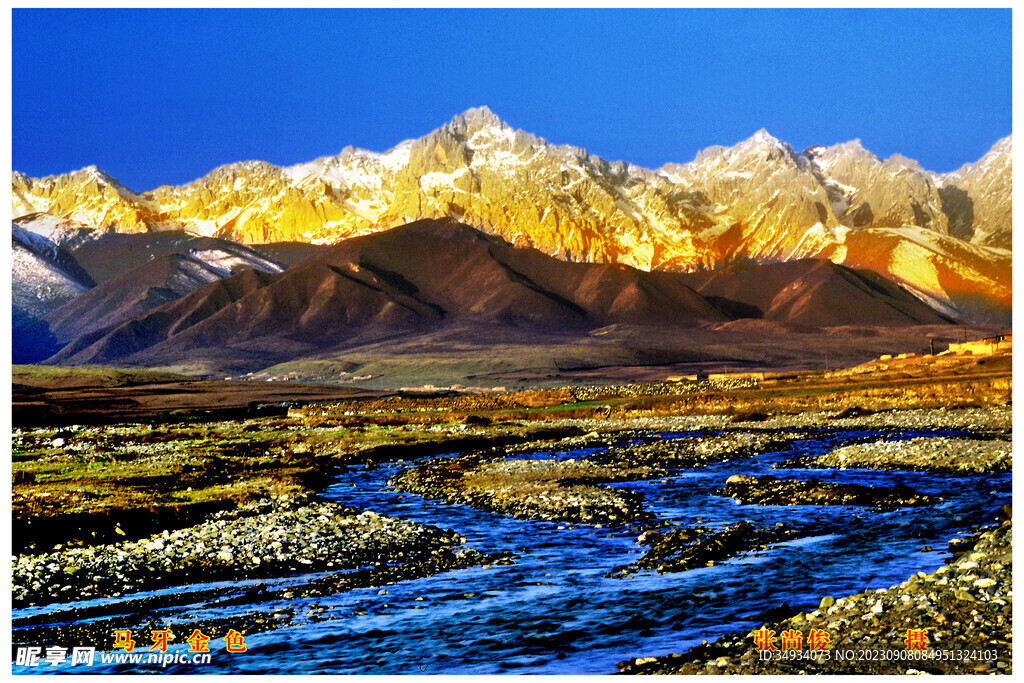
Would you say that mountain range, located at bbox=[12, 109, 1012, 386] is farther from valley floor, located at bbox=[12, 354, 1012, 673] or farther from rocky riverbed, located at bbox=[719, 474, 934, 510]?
rocky riverbed, located at bbox=[719, 474, 934, 510]

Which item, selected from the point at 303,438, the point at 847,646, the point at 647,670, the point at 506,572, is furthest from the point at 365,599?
the point at 303,438

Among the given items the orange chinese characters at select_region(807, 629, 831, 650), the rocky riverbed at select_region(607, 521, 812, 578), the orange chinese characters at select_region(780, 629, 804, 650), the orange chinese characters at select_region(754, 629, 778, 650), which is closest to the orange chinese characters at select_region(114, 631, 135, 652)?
the rocky riverbed at select_region(607, 521, 812, 578)

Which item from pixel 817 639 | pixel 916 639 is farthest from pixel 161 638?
pixel 916 639

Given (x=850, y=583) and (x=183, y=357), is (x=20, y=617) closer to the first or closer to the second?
(x=850, y=583)

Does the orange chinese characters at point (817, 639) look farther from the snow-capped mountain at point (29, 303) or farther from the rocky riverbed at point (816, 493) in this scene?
the snow-capped mountain at point (29, 303)

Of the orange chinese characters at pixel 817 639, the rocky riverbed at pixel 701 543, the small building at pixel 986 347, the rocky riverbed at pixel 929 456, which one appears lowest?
the rocky riverbed at pixel 929 456

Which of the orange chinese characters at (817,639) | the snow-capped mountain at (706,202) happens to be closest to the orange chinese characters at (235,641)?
the orange chinese characters at (817,639)

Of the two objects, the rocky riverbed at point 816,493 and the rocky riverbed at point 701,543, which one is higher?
the rocky riverbed at point 701,543
